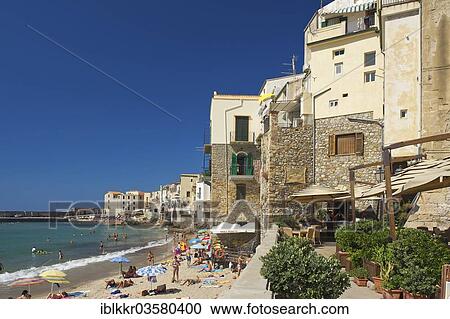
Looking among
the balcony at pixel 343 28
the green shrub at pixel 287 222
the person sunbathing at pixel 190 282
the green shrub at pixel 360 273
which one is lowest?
the person sunbathing at pixel 190 282

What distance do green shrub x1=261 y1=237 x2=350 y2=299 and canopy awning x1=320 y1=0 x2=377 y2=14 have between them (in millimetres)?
17325

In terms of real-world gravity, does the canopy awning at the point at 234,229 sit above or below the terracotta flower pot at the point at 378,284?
below

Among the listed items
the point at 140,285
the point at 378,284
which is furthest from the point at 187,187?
the point at 378,284

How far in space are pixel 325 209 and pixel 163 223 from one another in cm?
7114

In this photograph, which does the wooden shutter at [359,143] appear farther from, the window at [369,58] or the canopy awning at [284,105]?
the canopy awning at [284,105]

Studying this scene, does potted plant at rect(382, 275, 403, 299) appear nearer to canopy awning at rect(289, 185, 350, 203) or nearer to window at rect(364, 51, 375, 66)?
canopy awning at rect(289, 185, 350, 203)

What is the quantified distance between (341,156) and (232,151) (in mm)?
13180

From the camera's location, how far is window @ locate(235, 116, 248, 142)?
30.3m

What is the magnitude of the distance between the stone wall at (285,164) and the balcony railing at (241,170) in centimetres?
1050

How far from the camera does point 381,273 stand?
6070 millimetres

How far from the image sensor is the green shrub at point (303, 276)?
4.51 metres

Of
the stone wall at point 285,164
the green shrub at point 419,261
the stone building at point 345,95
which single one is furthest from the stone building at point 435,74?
the green shrub at point 419,261
